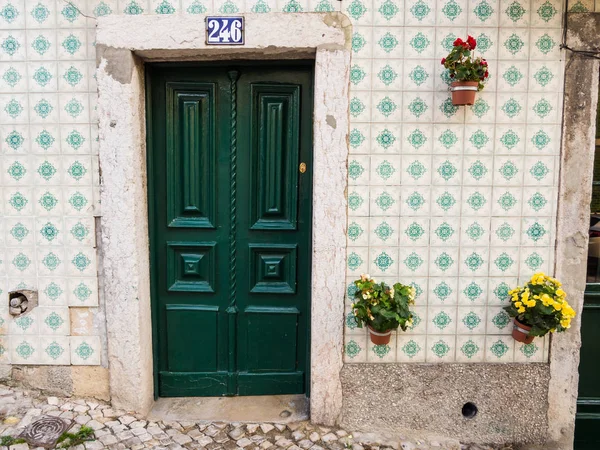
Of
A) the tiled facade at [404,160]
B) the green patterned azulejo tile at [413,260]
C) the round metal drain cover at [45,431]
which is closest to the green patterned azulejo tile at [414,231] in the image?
the tiled facade at [404,160]

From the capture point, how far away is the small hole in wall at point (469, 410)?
10.9 ft

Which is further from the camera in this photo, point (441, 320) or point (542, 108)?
point (441, 320)

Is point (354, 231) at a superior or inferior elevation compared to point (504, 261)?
superior

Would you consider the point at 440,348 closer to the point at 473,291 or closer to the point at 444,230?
the point at 473,291

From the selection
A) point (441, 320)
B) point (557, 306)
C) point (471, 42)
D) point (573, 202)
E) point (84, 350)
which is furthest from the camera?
point (84, 350)

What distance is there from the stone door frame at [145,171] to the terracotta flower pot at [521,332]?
1109 millimetres

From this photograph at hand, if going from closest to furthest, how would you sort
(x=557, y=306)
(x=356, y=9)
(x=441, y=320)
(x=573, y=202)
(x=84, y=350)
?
1. (x=557, y=306)
2. (x=356, y=9)
3. (x=573, y=202)
4. (x=441, y=320)
5. (x=84, y=350)

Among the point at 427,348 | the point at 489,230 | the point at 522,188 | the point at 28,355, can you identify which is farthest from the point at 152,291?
the point at 522,188

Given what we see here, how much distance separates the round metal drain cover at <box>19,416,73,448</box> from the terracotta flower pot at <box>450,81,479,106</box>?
10.5 feet

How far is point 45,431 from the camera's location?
122 inches

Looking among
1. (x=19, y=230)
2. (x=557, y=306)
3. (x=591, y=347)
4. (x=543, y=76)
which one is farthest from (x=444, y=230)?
(x=19, y=230)

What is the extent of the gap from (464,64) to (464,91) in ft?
0.51

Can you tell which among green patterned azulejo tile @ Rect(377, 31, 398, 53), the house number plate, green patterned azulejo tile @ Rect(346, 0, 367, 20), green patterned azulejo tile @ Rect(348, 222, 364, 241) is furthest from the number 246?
green patterned azulejo tile @ Rect(348, 222, 364, 241)

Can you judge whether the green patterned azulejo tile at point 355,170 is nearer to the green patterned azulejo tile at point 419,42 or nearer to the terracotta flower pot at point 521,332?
the green patterned azulejo tile at point 419,42
